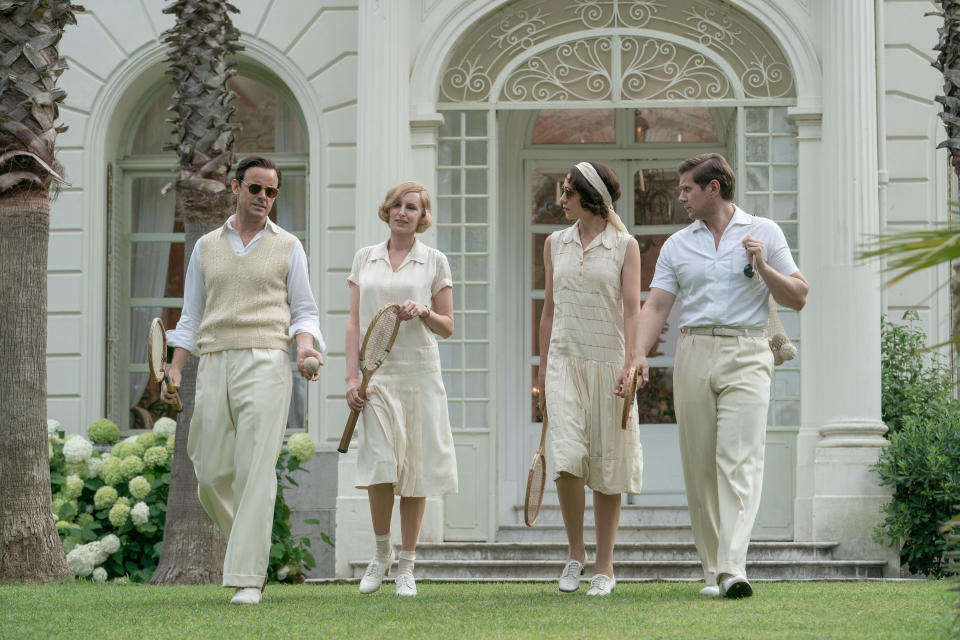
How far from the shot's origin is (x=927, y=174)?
11414 millimetres

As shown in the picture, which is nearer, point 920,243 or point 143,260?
point 920,243

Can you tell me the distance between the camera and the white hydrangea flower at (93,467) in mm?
10047

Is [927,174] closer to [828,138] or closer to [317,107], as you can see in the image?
[828,138]

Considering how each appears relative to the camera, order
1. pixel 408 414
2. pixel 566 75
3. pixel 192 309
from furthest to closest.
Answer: pixel 566 75 < pixel 408 414 < pixel 192 309

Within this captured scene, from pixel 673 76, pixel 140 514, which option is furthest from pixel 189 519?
pixel 673 76

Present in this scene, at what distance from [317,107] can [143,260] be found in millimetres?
2053

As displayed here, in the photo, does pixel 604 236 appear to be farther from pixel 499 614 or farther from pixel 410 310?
pixel 499 614

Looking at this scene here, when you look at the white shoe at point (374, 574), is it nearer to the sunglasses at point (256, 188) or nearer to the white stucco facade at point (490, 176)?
the sunglasses at point (256, 188)

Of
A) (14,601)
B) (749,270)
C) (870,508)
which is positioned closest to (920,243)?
(749,270)

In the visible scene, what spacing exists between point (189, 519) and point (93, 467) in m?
1.35

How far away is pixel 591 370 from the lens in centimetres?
690

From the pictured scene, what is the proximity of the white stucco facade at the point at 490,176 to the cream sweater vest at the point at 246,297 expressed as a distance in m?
3.99

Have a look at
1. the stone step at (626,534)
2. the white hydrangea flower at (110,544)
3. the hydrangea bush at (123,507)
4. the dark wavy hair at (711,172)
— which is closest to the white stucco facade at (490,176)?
the stone step at (626,534)

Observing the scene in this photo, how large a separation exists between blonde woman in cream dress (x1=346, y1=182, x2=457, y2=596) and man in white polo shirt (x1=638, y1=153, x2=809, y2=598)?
108 centimetres
